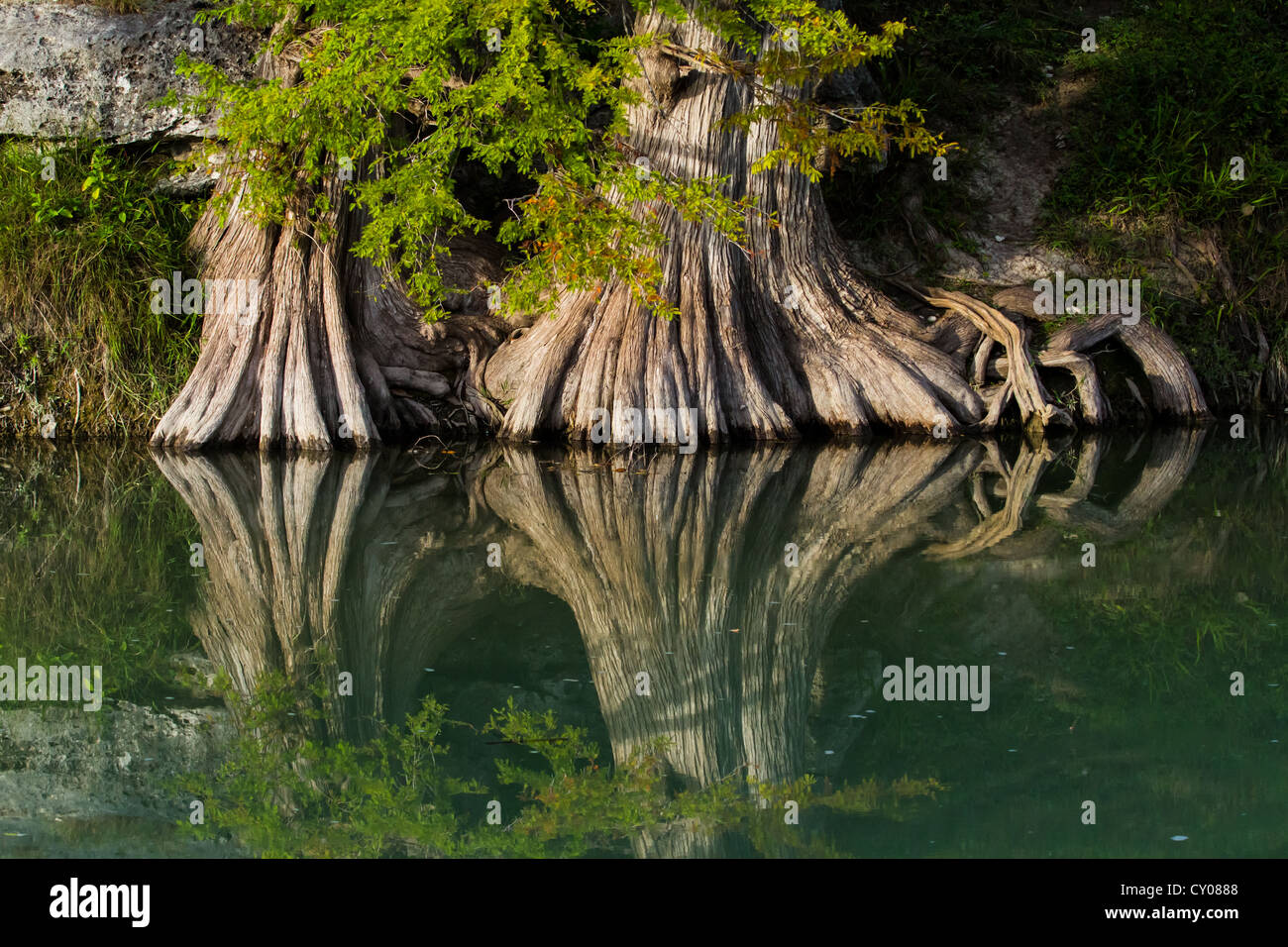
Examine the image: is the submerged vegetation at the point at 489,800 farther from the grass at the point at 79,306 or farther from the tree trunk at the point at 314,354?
the grass at the point at 79,306

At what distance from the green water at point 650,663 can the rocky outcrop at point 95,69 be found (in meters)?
4.39

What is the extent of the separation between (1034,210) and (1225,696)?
34.0 feet

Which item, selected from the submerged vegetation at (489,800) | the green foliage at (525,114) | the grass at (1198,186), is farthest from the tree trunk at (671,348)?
the submerged vegetation at (489,800)

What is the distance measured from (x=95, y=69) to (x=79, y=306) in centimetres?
237

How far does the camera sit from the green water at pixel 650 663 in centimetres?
430

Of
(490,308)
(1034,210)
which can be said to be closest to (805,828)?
(490,308)

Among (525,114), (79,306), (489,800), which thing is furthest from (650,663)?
(79,306)

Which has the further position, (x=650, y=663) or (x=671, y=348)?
(x=671, y=348)

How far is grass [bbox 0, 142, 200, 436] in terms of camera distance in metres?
12.5

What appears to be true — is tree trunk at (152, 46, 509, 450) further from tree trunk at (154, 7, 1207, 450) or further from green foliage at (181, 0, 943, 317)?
green foliage at (181, 0, 943, 317)

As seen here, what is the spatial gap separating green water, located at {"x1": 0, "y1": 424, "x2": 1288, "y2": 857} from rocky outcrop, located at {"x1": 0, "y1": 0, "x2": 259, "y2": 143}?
14.4ft

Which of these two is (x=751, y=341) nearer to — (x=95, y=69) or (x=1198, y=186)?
(x=1198, y=186)

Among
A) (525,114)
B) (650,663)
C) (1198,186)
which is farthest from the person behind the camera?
(1198,186)

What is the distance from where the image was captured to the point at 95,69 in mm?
12953
